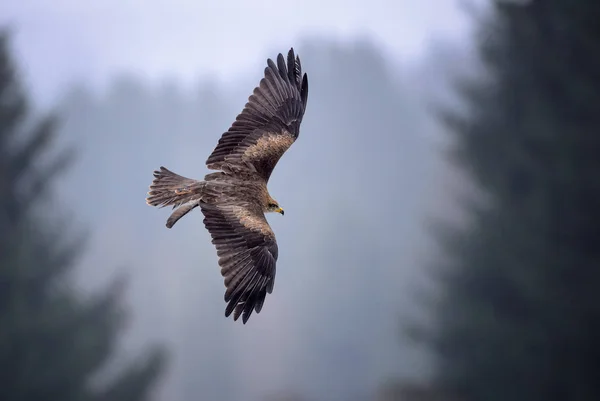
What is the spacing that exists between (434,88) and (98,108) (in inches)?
1099

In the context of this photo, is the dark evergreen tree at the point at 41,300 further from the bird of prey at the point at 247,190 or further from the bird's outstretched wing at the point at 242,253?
the bird's outstretched wing at the point at 242,253

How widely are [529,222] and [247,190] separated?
74.1ft

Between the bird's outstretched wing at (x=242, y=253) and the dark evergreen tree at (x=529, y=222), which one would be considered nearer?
the bird's outstretched wing at (x=242, y=253)

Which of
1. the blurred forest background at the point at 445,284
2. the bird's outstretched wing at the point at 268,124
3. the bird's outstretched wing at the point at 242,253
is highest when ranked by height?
the blurred forest background at the point at 445,284

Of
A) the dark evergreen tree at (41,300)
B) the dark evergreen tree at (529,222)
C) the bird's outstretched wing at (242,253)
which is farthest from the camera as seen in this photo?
the dark evergreen tree at (529,222)

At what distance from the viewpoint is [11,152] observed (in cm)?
2553

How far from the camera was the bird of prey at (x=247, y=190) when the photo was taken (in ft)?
29.7

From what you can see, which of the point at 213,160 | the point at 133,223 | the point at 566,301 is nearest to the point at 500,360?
the point at 566,301

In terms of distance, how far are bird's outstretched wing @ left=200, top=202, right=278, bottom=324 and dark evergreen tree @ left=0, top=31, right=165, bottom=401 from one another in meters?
17.1

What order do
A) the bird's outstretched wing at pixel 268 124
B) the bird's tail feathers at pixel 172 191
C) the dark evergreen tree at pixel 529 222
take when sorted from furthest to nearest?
the dark evergreen tree at pixel 529 222
the bird's outstretched wing at pixel 268 124
the bird's tail feathers at pixel 172 191

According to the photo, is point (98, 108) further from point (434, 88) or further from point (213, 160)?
point (213, 160)

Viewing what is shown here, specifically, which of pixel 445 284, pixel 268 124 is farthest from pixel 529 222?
pixel 268 124

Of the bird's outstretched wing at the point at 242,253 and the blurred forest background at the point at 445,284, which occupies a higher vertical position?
the blurred forest background at the point at 445,284

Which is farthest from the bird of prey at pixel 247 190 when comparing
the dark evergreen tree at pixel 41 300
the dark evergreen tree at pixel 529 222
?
the dark evergreen tree at pixel 529 222
